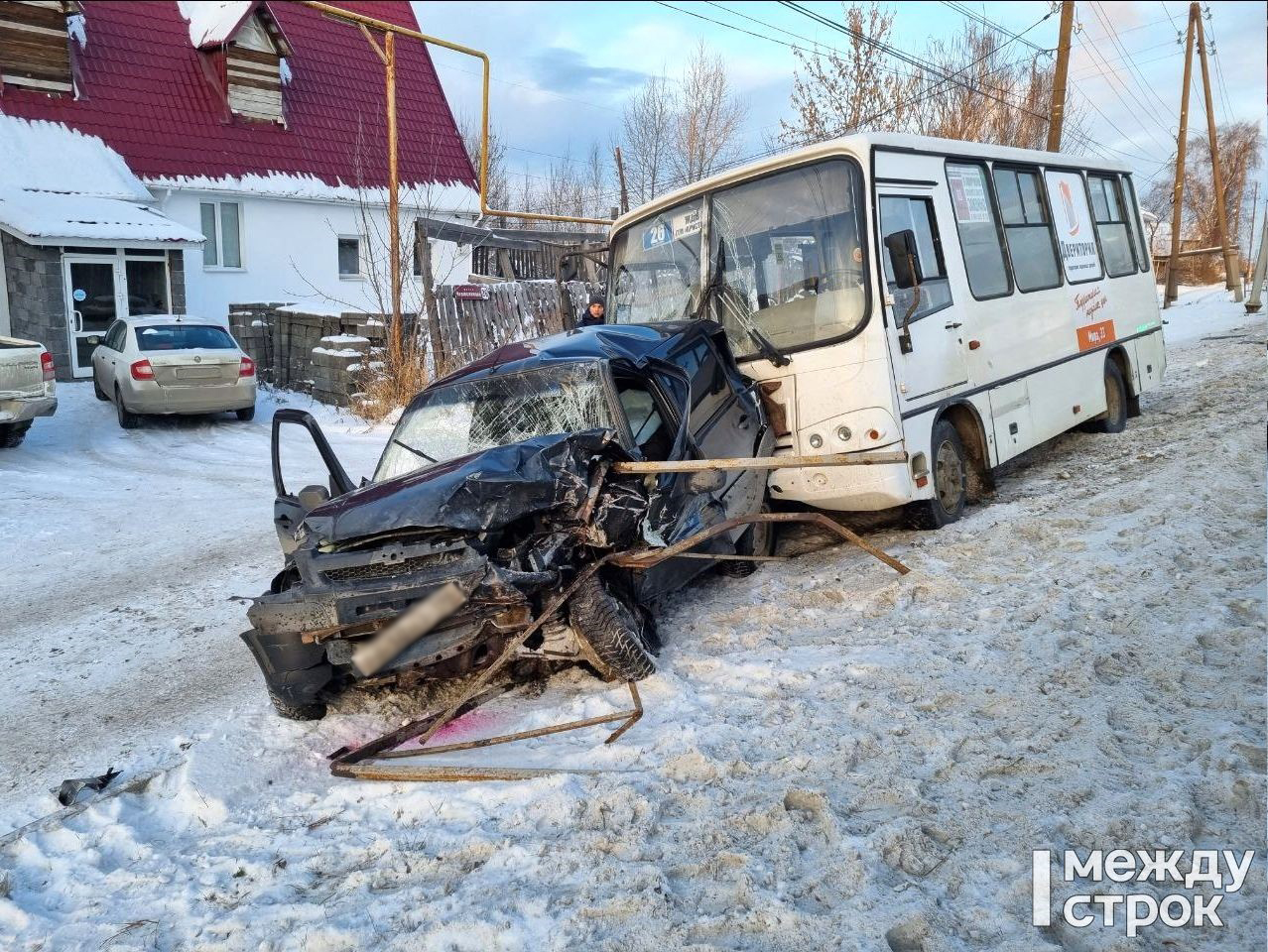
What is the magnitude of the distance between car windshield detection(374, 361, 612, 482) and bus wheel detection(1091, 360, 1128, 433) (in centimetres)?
713

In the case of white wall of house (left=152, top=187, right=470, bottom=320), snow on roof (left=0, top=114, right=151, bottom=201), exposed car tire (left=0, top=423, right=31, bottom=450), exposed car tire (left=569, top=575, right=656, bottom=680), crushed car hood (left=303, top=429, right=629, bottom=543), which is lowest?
exposed car tire (left=569, top=575, right=656, bottom=680)

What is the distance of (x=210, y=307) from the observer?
69.4 feet

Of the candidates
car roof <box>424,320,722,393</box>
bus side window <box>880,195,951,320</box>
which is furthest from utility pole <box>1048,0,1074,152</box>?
car roof <box>424,320,722,393</box>

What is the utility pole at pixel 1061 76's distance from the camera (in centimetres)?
2058

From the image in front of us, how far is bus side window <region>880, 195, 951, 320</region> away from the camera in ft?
22.8

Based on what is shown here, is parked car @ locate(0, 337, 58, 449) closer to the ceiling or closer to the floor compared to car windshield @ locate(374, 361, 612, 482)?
closer to the ceiling

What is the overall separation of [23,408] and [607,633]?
10565mm

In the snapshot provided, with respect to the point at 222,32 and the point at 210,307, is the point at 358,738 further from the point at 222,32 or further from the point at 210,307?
the point at 222,32

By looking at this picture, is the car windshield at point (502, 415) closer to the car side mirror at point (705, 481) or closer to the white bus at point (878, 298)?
the car side mirror at point (705, 481)

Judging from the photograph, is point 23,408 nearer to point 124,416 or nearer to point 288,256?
point 124,416

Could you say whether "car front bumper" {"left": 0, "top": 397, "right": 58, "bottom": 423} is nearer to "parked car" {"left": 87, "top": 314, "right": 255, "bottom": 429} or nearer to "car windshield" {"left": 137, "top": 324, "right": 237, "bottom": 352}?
"parked car" {"left": 87, "top": 314, "right": 255, "bottom": 429}

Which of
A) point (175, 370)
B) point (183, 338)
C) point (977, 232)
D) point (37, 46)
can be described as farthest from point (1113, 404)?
point (37, 46)

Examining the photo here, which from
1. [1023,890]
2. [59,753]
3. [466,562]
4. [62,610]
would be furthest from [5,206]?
[1023,890]

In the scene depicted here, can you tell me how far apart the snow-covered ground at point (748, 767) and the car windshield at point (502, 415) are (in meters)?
1.39
